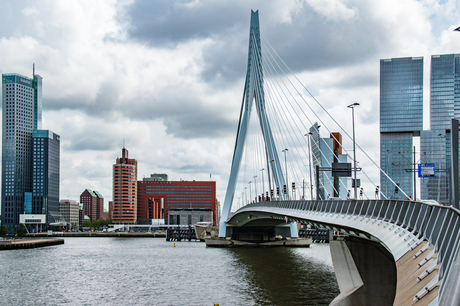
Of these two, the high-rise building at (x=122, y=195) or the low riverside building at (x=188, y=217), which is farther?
the high-rise building at (x=122, y=195)

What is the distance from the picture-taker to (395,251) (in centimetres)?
1182

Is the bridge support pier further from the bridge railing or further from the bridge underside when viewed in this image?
the bridge railing

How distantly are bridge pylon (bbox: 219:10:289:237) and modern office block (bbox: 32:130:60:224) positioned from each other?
13907 cm

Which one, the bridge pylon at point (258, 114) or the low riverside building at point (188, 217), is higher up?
the bridge pylon at point (258, 114)

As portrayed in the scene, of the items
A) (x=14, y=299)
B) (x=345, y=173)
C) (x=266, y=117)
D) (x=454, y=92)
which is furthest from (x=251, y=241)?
(x=454, y=92)

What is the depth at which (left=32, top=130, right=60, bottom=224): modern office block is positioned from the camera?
193087mm

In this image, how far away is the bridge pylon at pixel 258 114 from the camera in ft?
178

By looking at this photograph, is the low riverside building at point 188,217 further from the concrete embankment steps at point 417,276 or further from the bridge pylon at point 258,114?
the concrete embankment steps at point 417,276

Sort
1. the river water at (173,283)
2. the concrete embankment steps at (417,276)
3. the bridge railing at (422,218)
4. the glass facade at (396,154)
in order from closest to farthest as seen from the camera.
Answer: the concrete embankment steps at (417,276) → the bridge railing at (422,218) → the river water at (173,283) → the glass facade at (396,154)

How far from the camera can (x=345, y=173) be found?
3953 cm

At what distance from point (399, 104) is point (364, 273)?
169 metres

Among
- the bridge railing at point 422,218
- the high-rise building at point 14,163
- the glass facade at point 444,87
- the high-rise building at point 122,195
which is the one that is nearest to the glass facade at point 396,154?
the glass facade at point 444,87

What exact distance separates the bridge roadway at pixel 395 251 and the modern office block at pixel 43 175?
176479 mm

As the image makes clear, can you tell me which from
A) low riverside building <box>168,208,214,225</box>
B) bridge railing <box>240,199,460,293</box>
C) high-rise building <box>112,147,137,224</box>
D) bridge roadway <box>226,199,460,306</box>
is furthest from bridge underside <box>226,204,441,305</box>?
high-rise building <box>112,147,137,224</box>
